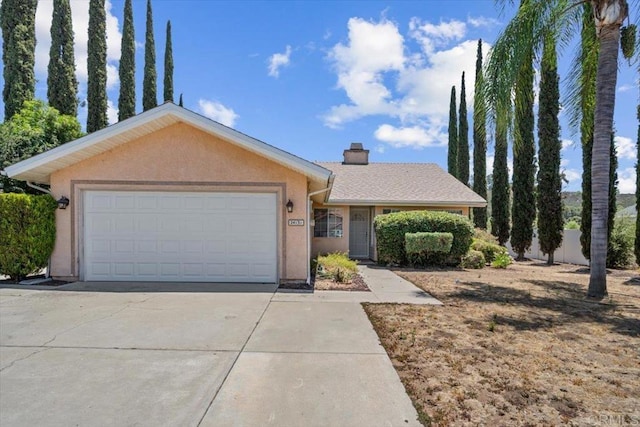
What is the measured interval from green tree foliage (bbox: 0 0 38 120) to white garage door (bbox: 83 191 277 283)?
12.8 meters

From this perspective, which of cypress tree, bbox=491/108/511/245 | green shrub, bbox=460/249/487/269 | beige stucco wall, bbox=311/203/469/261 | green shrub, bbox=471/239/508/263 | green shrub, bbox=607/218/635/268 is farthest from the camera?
cypress tree, bbox=491/108/511/245

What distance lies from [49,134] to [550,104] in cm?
2208

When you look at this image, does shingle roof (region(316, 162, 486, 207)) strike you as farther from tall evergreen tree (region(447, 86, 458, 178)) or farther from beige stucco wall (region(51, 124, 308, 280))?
tall evergreen tree (region(447, 86, 458, 178))

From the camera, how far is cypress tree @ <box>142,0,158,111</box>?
24.7 metres

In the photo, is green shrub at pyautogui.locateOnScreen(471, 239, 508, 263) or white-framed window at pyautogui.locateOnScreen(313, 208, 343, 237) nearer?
green shrub at pyautogui.locateOnScreen(471, 239, 508, 263)

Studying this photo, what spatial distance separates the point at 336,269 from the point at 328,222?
234 inches

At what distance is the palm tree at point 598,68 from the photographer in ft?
26.5

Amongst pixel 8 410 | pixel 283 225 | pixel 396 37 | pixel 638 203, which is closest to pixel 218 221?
pixel 283 225

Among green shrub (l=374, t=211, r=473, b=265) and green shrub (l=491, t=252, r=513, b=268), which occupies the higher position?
green shrub (l=374, t=211, r=473, b=265)

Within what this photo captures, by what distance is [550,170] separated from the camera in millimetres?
16625

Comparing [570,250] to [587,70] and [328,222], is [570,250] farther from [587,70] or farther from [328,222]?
[328,222]

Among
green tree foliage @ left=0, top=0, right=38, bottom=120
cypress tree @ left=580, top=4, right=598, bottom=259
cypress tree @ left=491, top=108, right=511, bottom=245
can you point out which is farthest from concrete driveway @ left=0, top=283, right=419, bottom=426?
cypress tree @ left=491, top=108, right=511, bottom=245

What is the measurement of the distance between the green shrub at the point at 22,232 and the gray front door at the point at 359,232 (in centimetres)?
1124

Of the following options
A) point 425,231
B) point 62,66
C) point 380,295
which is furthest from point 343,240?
point 62,66
